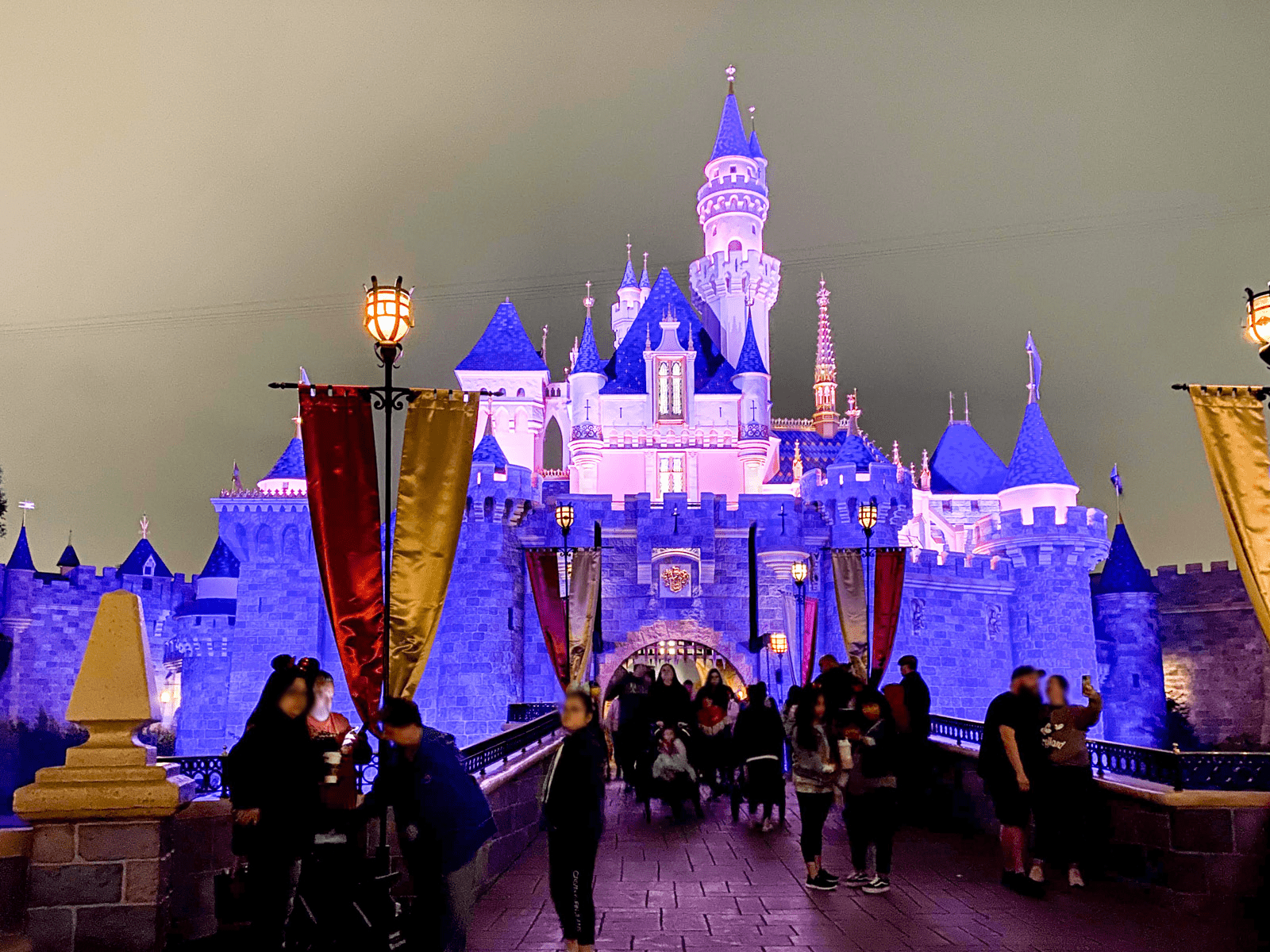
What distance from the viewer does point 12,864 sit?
6094 millimetres

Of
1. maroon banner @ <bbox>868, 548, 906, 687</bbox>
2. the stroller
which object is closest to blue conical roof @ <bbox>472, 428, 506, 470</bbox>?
maroon banner @ <bbox>868, 548, 906, 687</bbox>

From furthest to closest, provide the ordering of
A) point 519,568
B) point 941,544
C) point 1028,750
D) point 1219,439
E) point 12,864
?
1. point 941,544
2. point 519,568
3. point 1219,439
4. point 1028,750
5. point 12,864

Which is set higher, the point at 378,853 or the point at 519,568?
the point at 519,568

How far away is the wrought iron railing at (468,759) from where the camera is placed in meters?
8.10

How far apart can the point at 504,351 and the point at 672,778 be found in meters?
30.7

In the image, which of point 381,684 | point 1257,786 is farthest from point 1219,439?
point 381,684

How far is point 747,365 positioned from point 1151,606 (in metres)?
15.4

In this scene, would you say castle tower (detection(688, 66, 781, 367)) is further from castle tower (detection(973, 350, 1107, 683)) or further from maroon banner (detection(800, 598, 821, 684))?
maroon banner (detection(800, 598, 821, 684))

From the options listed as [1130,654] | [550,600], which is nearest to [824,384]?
[1130,654]

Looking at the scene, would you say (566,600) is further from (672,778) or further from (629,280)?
(629,280)

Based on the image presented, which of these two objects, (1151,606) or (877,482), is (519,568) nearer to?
(877,482)

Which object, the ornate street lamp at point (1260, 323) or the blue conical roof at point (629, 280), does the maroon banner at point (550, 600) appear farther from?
the blue conical roof at point (629, 280)

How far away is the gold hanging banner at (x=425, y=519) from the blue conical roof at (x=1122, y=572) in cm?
3176

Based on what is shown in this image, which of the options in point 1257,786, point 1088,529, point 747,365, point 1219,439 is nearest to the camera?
point 1257,786
